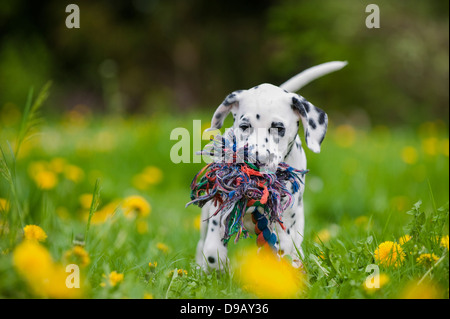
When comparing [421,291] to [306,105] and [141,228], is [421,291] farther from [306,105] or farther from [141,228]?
[141,228]

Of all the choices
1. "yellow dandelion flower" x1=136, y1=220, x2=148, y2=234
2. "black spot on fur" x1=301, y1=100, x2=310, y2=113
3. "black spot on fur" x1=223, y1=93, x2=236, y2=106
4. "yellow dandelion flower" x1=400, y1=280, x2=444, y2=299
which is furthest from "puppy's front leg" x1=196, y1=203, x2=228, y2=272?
"yellow dandelion flower" x1=136, y1=220, x2=148, y2=234

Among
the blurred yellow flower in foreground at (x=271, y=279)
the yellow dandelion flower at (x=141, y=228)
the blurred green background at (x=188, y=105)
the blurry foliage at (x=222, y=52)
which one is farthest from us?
the blurry foliage at (x=222, y=52)

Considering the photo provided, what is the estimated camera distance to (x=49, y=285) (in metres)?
1.47

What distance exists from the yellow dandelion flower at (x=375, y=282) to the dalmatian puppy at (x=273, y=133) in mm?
299

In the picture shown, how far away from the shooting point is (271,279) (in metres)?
1.60

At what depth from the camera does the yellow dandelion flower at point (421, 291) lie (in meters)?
1.62

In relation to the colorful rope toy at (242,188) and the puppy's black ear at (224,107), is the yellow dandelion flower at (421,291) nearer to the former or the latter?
the colorful rope toy at (242,188)

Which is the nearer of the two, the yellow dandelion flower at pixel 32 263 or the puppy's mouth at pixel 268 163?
the yellow dandelion flower at pixel 32 263

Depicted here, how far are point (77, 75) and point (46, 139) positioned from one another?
757 cm

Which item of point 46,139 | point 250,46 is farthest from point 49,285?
point 250,46

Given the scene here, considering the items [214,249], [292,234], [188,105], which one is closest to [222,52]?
[188,105]

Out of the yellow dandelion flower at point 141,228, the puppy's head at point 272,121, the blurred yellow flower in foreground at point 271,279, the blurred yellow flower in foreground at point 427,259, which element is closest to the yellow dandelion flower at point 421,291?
the blurred yellow flower in foreground at point 427,259

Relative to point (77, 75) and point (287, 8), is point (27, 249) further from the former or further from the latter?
point (77, 75)
